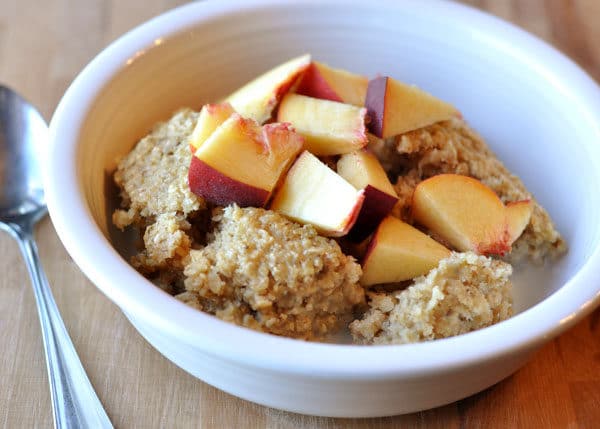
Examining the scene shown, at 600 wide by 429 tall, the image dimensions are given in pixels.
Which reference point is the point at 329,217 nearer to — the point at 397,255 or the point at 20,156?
the point at 397,255

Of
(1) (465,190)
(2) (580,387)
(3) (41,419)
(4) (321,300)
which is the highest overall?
(1) (465,190)

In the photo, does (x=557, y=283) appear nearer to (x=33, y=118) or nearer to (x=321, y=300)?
(x=321, y=300)

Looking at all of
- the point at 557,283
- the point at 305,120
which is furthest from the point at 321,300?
the point at 557,283

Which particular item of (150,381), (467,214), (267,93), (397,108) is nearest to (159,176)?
(267,93)

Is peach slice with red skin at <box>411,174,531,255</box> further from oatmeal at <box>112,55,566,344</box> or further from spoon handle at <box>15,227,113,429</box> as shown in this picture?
spoon handle at <box>15,227,113,429</box>

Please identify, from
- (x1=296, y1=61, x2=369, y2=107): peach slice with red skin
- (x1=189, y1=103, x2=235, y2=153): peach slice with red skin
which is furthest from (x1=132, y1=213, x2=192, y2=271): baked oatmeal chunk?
(x1=296, y1=61, x2=369, y2=107): peach slice with red skin

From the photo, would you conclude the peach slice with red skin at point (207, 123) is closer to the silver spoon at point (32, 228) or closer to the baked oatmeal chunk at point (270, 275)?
the baked oatmeal chunk at point (270, 275)

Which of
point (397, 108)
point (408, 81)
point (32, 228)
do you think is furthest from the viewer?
point (408, 81)
